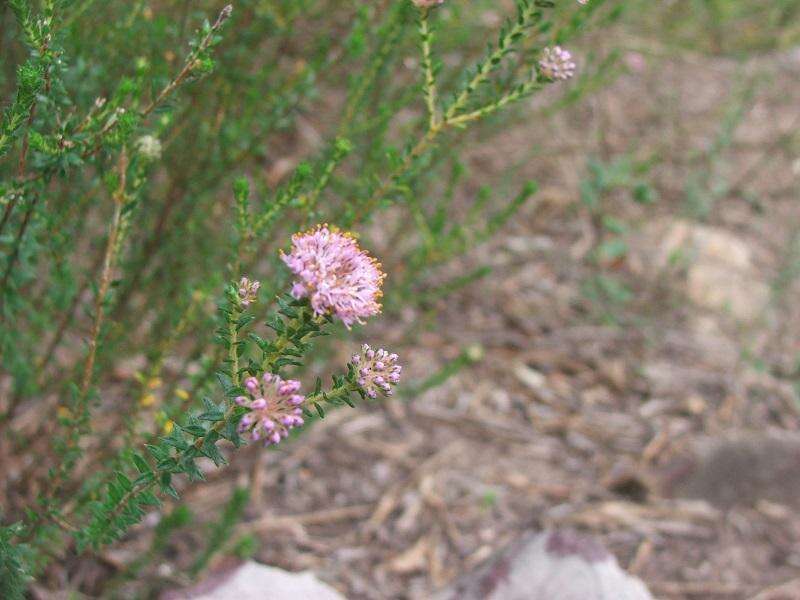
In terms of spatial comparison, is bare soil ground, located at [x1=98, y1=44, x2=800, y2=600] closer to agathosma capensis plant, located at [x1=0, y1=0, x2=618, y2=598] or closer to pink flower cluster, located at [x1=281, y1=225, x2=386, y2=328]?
agathosma capensis plant, located at [x1=0, y1=0, x2=618, y2=598]

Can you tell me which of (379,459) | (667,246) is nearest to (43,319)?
(379,459)

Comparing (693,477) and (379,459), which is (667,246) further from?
(379,459)

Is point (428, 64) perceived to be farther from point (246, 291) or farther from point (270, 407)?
point (270, 407)

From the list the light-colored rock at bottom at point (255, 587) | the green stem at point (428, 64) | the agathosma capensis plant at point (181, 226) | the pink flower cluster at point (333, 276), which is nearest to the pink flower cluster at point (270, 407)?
the agathosma capensis plant at point (181, 226)

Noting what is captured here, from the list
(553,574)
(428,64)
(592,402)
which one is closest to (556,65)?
(428,64)

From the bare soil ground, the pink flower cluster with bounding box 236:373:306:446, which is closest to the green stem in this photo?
the pink flower cluster with bounding box 236:373:306:446

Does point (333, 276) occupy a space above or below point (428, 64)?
below
